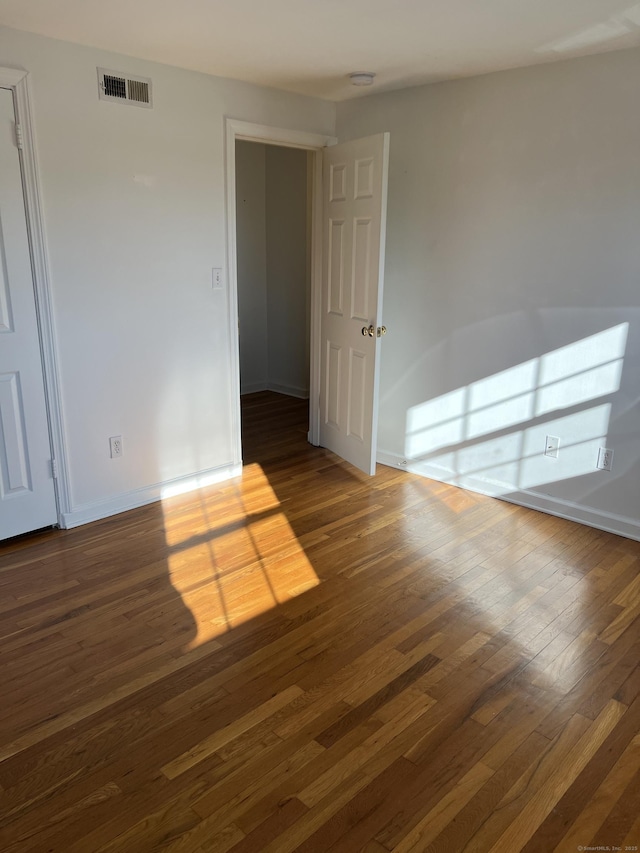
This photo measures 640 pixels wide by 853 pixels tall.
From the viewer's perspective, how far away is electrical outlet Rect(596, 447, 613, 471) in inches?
140

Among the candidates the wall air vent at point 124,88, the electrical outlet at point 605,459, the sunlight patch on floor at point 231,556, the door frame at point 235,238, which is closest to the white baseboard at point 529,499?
the electrical outlet at point 605,459

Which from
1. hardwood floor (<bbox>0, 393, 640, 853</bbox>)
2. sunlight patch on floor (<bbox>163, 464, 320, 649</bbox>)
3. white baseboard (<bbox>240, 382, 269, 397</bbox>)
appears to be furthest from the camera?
white baseboard (<bbox>240, 382, 269, 397</bbox>)

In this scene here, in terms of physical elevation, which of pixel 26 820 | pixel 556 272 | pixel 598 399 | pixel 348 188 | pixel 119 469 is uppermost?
pixel 348 188

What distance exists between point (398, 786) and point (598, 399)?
236cm

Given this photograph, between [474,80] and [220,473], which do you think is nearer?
[474,80]

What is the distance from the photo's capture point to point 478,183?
3832 mm

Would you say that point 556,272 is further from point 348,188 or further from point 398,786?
point 398,786

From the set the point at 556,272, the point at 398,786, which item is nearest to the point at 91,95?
the point at 556,272

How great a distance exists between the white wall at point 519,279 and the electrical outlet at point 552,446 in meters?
0.03

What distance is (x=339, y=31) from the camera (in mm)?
2875

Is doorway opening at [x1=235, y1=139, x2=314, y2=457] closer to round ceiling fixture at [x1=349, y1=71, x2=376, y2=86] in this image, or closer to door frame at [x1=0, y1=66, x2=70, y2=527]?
round ceiling fixture at [x1=349, y1=71, x2=376, y2=86]

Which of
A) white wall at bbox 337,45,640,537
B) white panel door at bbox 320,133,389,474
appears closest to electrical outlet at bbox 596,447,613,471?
white wall at bbox 337,45,640,537

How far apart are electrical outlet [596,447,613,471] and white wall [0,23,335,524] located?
2242 millimetres

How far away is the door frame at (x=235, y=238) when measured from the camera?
13.0 ft
